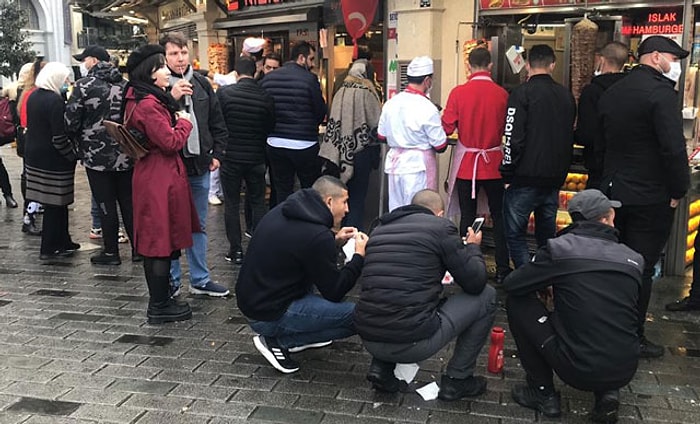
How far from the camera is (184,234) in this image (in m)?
4.98

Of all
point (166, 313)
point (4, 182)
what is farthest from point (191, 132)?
point (4, 182)

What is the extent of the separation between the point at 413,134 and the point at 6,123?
5.83 meters

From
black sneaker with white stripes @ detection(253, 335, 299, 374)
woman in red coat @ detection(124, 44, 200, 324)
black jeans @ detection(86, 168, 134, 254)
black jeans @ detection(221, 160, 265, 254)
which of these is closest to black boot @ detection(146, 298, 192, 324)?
woman in red coat @ detection(124, 44, 200, 324)

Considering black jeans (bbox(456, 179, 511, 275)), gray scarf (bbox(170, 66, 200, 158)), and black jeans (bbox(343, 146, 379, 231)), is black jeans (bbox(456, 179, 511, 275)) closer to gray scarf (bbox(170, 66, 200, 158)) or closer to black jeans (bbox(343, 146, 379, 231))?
black jeans (bbox(343, 146, 379, 231))

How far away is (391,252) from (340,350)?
1.20 m

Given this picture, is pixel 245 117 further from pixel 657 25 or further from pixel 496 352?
pixel 657 25

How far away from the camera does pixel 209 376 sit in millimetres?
4141

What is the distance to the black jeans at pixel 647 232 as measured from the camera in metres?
4.40

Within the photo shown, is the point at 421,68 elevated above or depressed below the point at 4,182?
above

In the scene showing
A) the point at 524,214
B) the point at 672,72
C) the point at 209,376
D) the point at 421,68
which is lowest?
the point at 209,376

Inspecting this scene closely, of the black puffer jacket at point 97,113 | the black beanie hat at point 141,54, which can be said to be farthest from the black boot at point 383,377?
the black puffer jacket at point 97,113

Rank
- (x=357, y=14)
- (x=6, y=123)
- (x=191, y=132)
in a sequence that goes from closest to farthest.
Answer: (x=191, y=132)
(x=357, y=14)
(x=6, y=123)

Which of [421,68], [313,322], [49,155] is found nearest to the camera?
[313,322]

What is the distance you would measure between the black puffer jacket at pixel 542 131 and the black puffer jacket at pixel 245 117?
7.68ft
